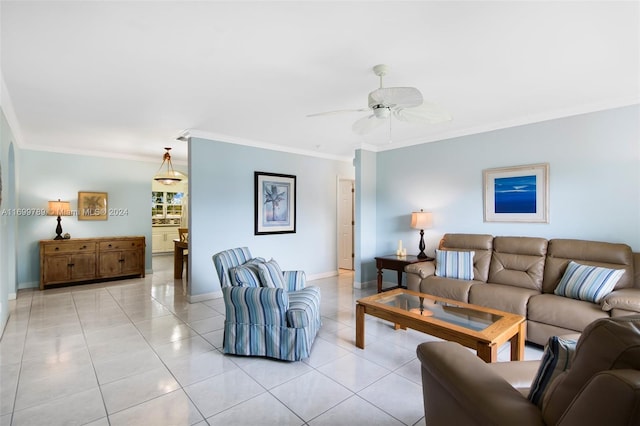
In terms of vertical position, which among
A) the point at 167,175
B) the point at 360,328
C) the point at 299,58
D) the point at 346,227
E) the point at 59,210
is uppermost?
the point at 299,58

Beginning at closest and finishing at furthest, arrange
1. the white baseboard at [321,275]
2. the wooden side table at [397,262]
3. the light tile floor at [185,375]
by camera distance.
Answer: the light tile floor at [185,375], the wooden side table at [397,262], the white baseboard at [321,275]

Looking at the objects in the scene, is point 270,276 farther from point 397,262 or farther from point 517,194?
point 517,194

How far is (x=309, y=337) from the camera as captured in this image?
2770 mm

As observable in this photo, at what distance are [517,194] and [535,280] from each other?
3.48 ft

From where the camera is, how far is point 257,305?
2.69 meters

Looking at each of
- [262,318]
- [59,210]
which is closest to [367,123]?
[262,318]

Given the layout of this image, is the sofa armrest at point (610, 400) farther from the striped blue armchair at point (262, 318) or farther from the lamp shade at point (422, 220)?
the lamp shade at point (422, 220)

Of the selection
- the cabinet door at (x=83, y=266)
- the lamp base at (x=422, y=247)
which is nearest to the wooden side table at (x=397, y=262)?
the lamp base at (x=422, y=247)

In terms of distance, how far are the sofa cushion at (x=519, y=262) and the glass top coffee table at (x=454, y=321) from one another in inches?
40.4

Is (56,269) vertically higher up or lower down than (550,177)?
lower down

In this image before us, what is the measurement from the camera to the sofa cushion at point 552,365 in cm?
108

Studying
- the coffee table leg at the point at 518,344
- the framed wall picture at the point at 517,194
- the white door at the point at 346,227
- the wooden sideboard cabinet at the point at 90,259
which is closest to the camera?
the coffee table leg at the point at 518,344

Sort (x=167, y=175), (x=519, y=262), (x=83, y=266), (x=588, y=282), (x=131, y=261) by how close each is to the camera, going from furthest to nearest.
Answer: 1. (x=167, y=175)
2. (x=131, y=261)
3. (x=83, y=266)
4. (x=519, y=262)
5. (x=588, y=282)

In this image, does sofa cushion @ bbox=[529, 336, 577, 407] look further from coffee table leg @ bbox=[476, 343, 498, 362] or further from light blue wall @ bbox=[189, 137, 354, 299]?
light blue wall @ bbox=[189, 137, 354, 299]
